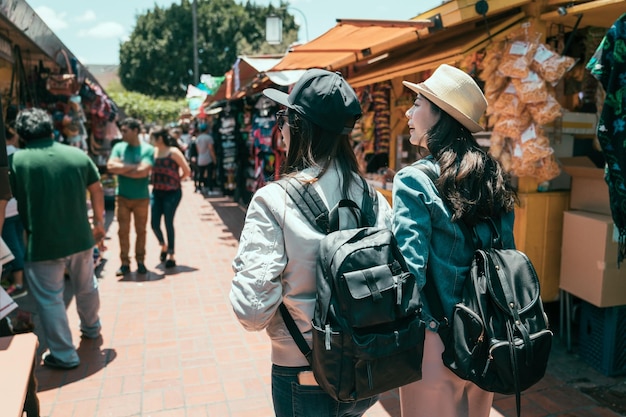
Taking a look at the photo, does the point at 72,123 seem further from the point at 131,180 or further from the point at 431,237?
the point at 431,237

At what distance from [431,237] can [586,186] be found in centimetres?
267

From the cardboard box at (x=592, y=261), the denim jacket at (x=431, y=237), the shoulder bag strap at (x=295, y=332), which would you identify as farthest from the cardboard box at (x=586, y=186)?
the shoulder bag strap at (x=295, y=332)

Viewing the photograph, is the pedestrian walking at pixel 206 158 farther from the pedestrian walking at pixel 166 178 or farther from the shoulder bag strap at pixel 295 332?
the shoulder bag strap at pixel 295 332

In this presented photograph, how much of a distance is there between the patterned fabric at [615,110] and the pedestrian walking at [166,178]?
488 centimetres

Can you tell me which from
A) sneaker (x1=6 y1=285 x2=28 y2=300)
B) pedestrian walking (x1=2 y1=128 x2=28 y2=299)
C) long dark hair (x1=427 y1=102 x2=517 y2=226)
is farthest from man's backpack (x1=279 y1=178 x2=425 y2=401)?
sneaker (x1=6 y1=285 x2=28 y2=300)

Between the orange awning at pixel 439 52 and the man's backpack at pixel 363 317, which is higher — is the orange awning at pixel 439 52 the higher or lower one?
the higher one

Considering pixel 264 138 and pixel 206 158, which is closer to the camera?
pixel 264 138

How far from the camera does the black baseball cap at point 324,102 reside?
1.74 m

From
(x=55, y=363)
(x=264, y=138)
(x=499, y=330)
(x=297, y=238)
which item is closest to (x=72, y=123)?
(x=264, y=138)

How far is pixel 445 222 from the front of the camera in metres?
1.87

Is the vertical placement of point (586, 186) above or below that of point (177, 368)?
above

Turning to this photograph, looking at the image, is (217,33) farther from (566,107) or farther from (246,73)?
(566,107)

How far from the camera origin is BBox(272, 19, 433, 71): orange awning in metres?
3.97

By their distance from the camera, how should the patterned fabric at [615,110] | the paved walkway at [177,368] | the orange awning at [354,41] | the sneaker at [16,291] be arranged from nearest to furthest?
the patterned fabric at [615,110] < the paved walkway at [177,368] < the orange awning at [354,41] < the sneaker at [16,291]
